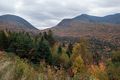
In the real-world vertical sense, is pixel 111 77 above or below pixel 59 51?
below

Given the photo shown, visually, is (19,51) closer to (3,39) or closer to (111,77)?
(3,39)

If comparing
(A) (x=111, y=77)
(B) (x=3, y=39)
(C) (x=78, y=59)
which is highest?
(B) (x=3, y=39)

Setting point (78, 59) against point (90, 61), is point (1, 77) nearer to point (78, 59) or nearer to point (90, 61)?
point (78, 59)

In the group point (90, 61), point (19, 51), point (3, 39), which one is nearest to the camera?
point (19, 51)

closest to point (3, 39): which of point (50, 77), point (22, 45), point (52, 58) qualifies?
point (22, 45)

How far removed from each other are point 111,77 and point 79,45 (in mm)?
13380

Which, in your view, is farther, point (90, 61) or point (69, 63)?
point (90, 61)

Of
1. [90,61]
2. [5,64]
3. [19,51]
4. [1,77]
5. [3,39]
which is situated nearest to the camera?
[1,77]

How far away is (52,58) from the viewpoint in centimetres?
6469

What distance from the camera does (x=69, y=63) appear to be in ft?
231

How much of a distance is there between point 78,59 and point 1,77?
5981cm

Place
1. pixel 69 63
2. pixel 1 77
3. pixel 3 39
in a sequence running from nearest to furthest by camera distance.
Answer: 1. pixel 1 77
2. pixel 3 39
3. pixel 69 63

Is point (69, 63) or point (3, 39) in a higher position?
point (3, 39)

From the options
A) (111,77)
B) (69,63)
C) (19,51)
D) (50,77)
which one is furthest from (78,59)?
(50,77)
